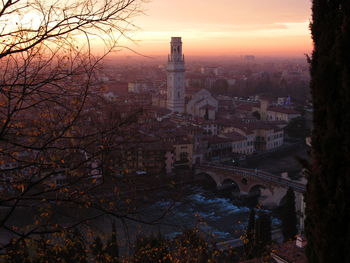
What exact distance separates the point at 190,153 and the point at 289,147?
23.1ft

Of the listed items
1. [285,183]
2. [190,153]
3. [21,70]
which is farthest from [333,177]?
[190,153]

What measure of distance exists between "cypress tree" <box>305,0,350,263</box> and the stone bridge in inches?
357

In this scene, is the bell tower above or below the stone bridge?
A: above

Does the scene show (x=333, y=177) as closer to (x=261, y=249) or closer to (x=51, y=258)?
(x=51, y=258)

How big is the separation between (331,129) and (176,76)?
2063cm

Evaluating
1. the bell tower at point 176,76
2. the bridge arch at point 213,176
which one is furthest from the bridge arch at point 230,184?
the bell tower at point 176,76

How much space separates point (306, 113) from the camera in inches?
949

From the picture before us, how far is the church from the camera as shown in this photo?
22453mm

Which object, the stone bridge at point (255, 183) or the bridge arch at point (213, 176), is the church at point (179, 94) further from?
the stone bridge at point (255, 183)

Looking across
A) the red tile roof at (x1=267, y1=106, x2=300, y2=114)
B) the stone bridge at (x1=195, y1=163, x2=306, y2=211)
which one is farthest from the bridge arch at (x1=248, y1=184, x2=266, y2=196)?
the red tile roof at (x1=267, y1=106, x2=300, y2=114)

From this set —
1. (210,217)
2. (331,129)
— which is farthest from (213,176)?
(331,129)

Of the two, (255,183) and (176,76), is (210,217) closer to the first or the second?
(255,183)

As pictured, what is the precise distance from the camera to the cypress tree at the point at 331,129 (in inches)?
88.4

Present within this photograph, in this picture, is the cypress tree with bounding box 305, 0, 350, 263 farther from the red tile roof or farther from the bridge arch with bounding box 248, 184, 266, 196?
the red tile roof
